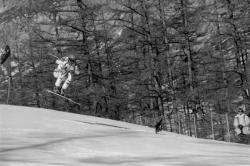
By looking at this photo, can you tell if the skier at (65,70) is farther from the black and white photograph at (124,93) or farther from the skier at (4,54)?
the skier at (4,54)

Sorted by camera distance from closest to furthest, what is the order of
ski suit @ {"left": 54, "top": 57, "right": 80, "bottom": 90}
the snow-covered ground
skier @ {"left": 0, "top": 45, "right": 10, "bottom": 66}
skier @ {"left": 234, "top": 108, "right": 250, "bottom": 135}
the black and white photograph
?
the snow-covered ground
the black and white photograph
skier @ {"left": 0, "top": 45, "right": 10, "bottom": 66}
ski suit @ {"left": 54, "top": 57, "right": 80, "bottom": 90}
skier @ {"left": 234, "top": 108, "right": 250, "bottom": 135}

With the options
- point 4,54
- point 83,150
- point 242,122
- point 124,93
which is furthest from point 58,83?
point 124,93

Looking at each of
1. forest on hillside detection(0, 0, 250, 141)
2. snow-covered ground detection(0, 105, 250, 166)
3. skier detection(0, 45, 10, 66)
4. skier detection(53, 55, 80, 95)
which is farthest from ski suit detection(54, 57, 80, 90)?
forest on hillside detection(0, 0, 250, 141)

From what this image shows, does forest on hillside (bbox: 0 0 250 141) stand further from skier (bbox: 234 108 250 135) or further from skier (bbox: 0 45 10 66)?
skier (bbox: 0 45 10 66)

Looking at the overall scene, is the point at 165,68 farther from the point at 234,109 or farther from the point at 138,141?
the point at 138,141

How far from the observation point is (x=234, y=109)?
86.2 ft

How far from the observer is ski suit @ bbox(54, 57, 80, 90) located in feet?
49.6

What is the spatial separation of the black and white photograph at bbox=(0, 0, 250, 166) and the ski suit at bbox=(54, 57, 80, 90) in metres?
0.03

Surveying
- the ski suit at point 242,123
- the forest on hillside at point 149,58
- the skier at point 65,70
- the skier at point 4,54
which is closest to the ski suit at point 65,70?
the skier at point 65,70

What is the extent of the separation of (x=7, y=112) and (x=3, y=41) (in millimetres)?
26754

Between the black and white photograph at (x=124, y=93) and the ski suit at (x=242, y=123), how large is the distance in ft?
0.12

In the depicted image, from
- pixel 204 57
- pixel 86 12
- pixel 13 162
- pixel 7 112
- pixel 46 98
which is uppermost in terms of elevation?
pixel 86 12

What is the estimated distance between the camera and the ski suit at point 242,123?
1736cm

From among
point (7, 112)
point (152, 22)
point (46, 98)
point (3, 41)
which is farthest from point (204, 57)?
point (7, 112)
